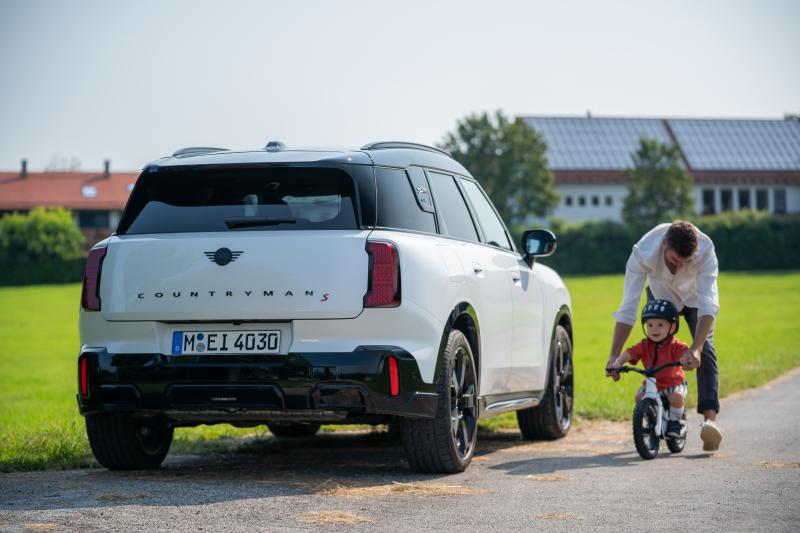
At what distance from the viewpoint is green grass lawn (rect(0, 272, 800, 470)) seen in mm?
10531

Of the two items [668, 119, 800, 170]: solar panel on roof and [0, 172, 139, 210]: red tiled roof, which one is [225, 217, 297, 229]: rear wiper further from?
[0, 172, 139, 210]: red tiled roof

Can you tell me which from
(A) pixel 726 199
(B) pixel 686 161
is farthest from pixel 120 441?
(A) pixel 726 199

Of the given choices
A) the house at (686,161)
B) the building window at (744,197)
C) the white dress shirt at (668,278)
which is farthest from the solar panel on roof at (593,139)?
the white dress shirt at (668,278)

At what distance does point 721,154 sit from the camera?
93000mm

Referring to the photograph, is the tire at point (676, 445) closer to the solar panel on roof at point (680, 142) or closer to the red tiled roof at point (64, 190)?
the solar panel on roof at point (680, 142)

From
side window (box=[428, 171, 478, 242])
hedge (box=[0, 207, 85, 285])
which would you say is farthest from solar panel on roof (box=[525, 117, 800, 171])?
side window (box=[428, 171, 478, 242])

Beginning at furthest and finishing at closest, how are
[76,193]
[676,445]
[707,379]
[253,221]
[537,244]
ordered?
[76,193], [537,244], [707,379], [676,445], [253,221]

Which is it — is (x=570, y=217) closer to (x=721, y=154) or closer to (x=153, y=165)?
(x=721, y=154)

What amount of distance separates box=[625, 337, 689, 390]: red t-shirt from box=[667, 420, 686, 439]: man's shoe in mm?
273

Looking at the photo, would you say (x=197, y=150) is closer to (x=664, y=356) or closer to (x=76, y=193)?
(x=664, y=356)

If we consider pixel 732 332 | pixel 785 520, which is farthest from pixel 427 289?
pixel 732 332

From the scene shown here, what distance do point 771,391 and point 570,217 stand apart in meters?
75.7

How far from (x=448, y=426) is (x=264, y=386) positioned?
3.87 feet

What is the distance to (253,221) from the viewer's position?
7762mm
